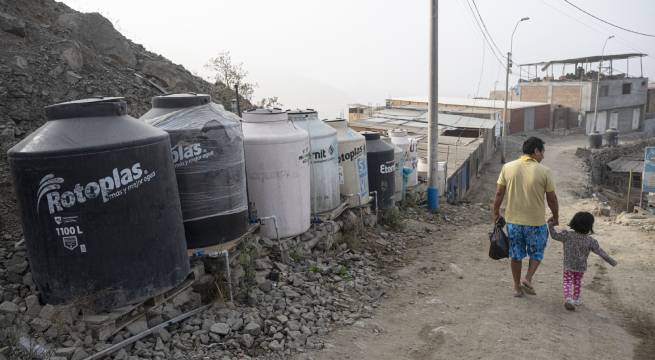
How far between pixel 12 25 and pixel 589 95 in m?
47.3

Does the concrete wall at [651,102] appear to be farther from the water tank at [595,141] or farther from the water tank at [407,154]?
the water tank at [407,154]

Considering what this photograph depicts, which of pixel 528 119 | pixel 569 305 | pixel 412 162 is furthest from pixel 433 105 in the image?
pixel 528 119

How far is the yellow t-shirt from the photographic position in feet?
16.9

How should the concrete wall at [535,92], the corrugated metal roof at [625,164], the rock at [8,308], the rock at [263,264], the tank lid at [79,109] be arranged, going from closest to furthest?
the rock at [8,308] < the tank lid at [79,109] < the rock at [263,264] < the corrugated metal roof at [625,164] < the concrete wall at [535,92]

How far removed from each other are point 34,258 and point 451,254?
5.81 meters

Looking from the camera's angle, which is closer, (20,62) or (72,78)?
(20,62)

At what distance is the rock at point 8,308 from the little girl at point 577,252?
507 centimetres

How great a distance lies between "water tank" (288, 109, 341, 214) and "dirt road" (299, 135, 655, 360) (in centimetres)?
149

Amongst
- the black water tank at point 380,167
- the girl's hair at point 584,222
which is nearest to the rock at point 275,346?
the girl's hair at point 584,222

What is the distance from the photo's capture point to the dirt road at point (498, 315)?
4.45 metres

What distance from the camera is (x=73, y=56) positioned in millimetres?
7742

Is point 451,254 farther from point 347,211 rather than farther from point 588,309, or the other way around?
point 588,309

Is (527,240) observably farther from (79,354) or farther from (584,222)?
(79,354)

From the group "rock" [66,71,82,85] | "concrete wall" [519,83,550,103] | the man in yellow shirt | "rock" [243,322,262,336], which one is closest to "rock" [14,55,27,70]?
"rock" [66,71,82,85]
